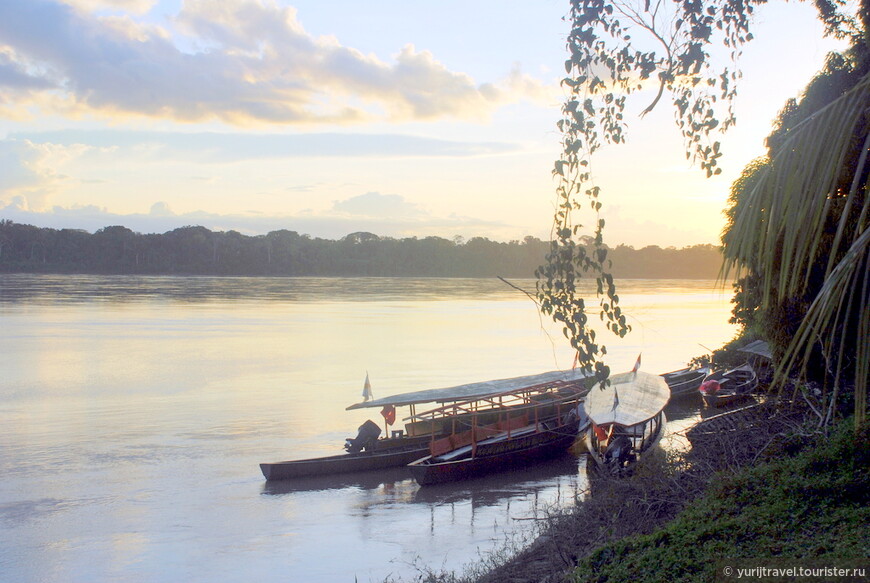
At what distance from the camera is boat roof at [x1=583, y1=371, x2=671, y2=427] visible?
18.1m

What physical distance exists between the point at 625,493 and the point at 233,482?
10271 millimetres

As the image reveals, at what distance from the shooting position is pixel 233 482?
18.4m

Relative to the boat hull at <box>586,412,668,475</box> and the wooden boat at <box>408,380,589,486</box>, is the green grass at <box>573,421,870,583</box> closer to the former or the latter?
the boat hull at <box>586,412,668,475</box>

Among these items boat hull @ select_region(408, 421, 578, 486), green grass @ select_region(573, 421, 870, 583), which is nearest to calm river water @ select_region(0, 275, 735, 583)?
boat hull @ select_region(408, 421, 578, 486)

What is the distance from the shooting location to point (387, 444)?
2020 centimetres

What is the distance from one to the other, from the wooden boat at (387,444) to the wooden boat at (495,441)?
0.33 meters

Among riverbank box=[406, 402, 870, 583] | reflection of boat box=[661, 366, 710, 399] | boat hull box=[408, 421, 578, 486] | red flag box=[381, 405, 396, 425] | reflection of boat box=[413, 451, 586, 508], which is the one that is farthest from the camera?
reflection of boat box=[661, 366, 710, 399]

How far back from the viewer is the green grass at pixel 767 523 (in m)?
6.90

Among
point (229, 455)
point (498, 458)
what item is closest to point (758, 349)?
point (498, 458)

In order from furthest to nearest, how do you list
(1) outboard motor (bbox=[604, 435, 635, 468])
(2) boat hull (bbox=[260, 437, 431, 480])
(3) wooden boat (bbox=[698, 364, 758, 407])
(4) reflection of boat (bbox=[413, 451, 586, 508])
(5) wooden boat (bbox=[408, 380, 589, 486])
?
(3) wooden boat (bbox=[698, 364, 758, 407]) < (5) wooden boat (bbox=[408, 380, 589, 486]) < (2) boat hull (bbox=[260, 437, 431, 480]) < (4) reflection of boat (bbox=[413, 451, 586, 508]) < (1) outboard motor (bbox=[604, 435, 635, 468])

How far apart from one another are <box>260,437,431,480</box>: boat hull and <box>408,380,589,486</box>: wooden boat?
833 millimetres

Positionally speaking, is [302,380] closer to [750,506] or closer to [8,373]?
[8,373]

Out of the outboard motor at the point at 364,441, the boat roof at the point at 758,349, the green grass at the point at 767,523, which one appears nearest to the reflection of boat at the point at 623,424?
the boat roof at the point at 758,349

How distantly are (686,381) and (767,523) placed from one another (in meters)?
22.9
